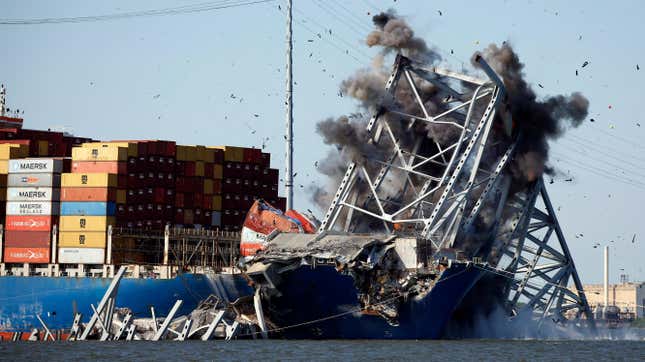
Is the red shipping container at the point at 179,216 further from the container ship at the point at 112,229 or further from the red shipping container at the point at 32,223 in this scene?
the red shipping container at the point at 32,223

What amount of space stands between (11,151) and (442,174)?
25.7 meters

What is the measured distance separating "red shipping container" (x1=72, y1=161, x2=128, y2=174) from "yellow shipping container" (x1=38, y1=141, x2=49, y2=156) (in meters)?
7.21

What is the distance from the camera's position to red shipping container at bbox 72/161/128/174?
3182 inches

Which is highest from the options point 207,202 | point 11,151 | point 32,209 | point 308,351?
point 11,151

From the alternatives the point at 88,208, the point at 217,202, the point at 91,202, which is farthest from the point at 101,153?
the point at 217,202

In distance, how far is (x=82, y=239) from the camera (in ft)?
262

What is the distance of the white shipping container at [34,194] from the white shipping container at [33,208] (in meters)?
0.24

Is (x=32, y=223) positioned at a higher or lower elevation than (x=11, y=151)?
lower

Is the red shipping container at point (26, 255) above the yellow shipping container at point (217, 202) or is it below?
below

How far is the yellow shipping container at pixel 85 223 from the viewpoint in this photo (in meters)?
79.6

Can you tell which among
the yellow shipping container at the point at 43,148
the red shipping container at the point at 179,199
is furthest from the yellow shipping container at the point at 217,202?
the yellow shipping container at the point at 43,148

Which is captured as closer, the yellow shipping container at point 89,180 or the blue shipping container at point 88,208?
the blue shipping container at point 88,208

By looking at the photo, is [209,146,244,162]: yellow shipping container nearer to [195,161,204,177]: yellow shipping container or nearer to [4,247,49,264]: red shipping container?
[195,161,204,177]: yellow shipping container

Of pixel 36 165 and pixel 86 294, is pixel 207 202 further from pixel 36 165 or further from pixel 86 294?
pixel 86 294
